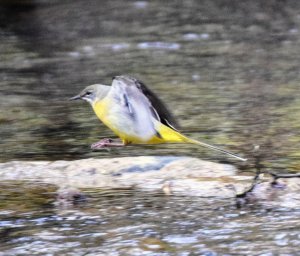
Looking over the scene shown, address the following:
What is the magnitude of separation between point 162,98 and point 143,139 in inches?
88.8

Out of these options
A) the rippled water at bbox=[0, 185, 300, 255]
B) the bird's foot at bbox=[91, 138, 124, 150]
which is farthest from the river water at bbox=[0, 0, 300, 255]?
the bird's foot at bbox=[91, 138, 124, 150]

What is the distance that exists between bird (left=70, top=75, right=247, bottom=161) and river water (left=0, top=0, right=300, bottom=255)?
0.47 metres

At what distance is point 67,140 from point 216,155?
115 cm

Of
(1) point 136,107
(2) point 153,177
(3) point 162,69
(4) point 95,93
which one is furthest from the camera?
(3) point 162,69

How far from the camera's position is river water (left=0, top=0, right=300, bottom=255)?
413cm

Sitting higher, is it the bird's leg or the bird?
the bird

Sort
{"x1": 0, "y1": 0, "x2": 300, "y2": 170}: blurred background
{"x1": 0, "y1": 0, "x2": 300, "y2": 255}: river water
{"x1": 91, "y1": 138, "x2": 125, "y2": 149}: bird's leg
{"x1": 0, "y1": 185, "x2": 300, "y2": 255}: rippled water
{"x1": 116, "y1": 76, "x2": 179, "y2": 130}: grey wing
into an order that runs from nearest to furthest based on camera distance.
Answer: {"x1": 0, "y1": 185, "x2": 300, "y2": 255}: rippled water → {"x1": 0, "y1": 0, "x2": 300, "y2": 255}: river water → {"x1": 116, "y1": 76, "x2": 179, "y2": 130}: grey wing → {"x1": 91, "y1": 138, "x2": 125, "y2": 149}: bird's leg → {"x1": 0, "y1": 0, "x2": 300, "y2": 170}: blurred background

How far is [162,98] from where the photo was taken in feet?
25.1

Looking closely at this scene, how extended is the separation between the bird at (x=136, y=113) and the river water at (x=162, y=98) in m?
0.47

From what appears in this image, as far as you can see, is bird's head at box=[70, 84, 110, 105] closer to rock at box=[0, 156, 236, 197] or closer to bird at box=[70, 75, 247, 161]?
bird at box=[70, 75, 247, 161]

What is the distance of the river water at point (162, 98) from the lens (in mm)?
4129

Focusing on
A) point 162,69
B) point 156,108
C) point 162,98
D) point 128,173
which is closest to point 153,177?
point 128,173

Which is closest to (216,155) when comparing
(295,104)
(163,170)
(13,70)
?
(163,170)

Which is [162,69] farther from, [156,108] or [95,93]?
[156,108]
